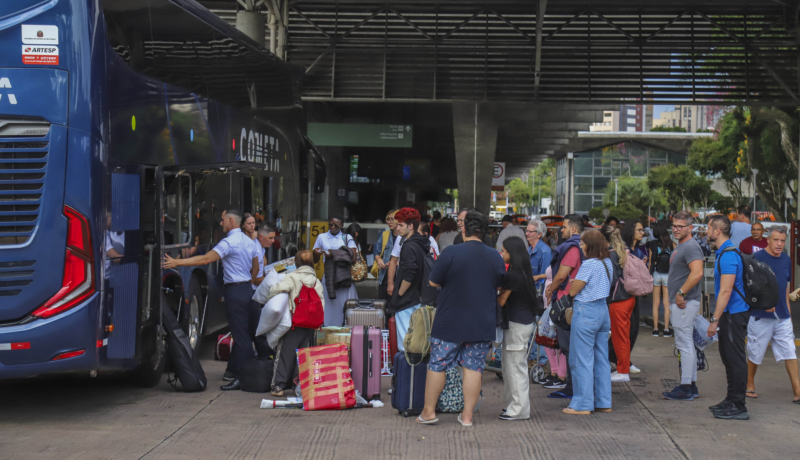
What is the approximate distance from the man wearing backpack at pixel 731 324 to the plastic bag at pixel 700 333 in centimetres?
43

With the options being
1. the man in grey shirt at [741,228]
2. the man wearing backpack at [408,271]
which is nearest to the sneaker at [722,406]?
the man wearing backpack at [408,271]

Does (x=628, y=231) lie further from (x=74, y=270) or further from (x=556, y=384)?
(x=74, y=270)

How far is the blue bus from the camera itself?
6715mm

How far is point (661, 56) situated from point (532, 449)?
1506 cm

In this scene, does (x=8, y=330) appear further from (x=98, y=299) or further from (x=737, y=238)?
(x=737, y=238)

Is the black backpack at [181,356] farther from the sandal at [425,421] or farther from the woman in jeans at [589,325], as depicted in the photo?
the woman in jeans at [589,325]

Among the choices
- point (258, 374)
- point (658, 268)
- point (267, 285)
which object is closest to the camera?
point (267, 285)

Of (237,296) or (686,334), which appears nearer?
(686,334)

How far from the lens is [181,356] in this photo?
27.4 feet

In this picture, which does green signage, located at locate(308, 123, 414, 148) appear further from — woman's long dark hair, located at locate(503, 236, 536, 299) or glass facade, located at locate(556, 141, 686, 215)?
glass facade, located at locate(556, 141, 686, 215)

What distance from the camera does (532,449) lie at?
21.0ft

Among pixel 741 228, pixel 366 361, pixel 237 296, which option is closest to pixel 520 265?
pixel 366 361

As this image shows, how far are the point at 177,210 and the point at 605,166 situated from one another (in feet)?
278

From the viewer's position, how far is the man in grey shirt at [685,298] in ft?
27.0
